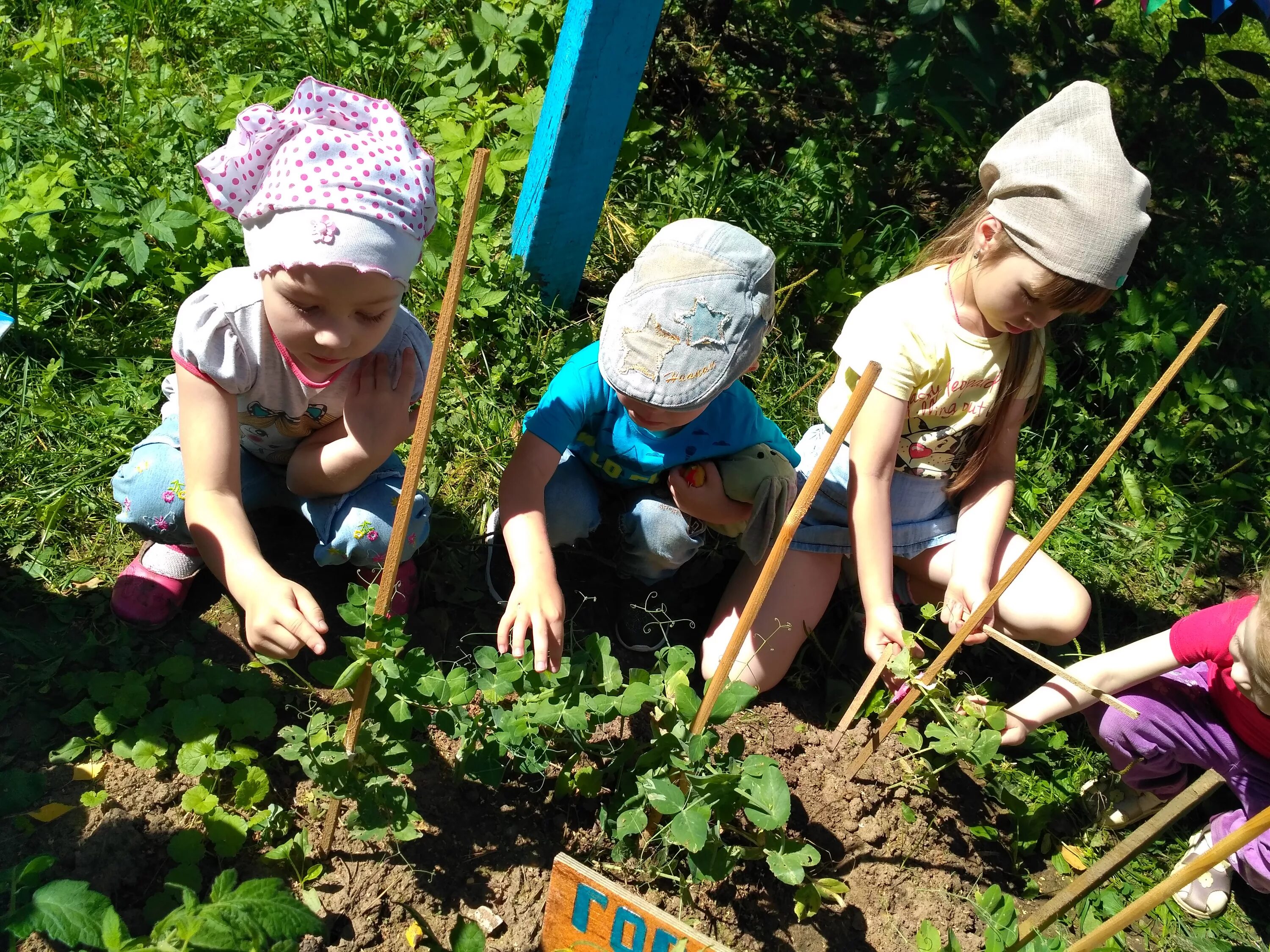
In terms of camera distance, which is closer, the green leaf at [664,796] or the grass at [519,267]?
the green leaf at [664,796]

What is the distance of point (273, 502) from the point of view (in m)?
2.22

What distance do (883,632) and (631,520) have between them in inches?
23.5

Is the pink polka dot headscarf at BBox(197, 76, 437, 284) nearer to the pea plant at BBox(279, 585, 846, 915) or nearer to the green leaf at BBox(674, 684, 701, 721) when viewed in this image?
the pea plant at BBox(279, 585, 846, 915)

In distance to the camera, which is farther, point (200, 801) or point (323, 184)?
point (200, 801)

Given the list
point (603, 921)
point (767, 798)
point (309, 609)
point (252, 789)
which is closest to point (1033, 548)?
point (767, 798)

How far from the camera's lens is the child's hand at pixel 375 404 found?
195cm

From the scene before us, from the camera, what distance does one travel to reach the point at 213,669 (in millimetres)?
1904

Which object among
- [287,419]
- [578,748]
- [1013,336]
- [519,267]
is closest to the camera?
[578,748]

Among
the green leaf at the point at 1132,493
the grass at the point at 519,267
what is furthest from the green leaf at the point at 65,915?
the green leaf at the point at 1132,493

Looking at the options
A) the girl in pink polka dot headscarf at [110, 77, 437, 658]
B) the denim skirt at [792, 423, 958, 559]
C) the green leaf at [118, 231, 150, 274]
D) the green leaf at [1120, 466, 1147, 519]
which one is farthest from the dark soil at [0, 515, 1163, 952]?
the green leaf at [1120, 466, 1147, 519]

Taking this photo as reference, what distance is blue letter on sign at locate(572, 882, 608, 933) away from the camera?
60.1 inches

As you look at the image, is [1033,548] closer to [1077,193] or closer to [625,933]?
[1077,193]

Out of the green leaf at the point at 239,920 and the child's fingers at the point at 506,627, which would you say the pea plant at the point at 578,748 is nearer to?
the child's fingers at the point at 506,627

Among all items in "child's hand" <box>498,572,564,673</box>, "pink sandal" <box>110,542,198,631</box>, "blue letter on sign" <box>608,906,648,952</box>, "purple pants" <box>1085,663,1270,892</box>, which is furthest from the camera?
"purple pants" <box>1085,663,1270,892</box>
